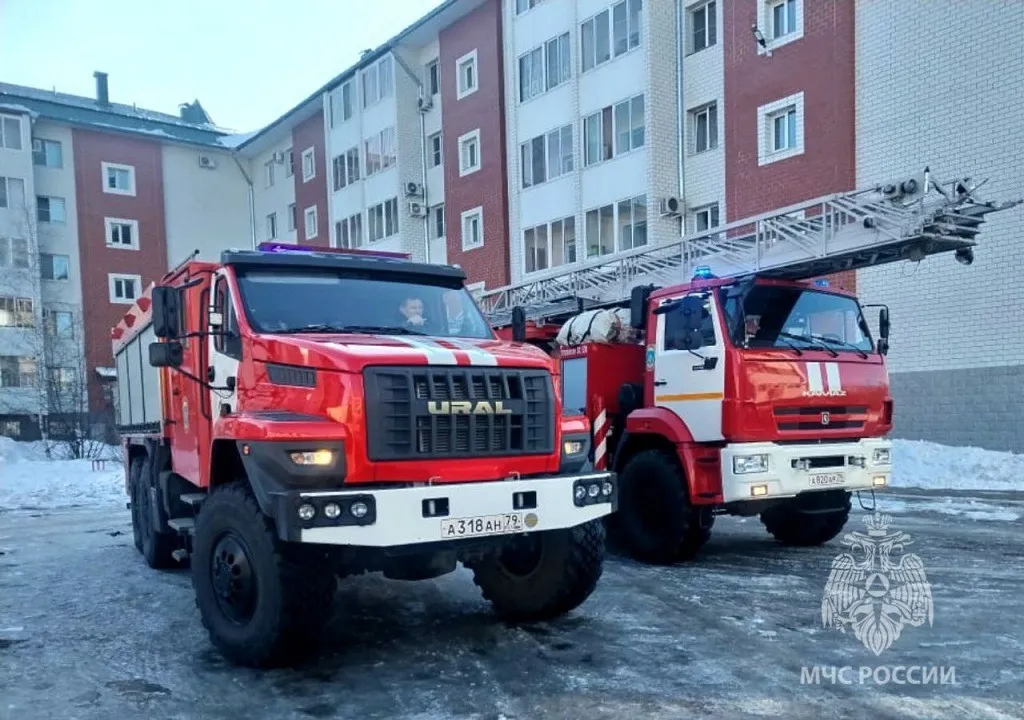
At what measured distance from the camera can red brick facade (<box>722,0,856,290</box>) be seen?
59.7 ft

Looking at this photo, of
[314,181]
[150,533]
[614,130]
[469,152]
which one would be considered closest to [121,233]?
[314,181]

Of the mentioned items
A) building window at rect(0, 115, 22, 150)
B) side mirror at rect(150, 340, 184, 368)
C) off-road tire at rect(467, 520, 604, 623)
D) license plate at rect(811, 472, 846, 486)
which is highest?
Answer: building window at rect(0, 115, 22, 150)

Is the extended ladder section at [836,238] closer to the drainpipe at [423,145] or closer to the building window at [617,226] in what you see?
the building window at [617,226]

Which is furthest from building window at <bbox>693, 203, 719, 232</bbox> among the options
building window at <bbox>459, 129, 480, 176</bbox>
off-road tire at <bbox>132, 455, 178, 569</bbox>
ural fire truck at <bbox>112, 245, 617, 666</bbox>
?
ural fire truck at <bbox>112, 245, 617, 666</bbox>

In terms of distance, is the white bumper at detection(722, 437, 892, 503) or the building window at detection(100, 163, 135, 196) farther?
the building window at detection(100, 163, 135, 196)

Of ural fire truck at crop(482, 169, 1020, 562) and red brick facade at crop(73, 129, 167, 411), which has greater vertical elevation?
red brick facade at crop(73, 129, 167, 411)

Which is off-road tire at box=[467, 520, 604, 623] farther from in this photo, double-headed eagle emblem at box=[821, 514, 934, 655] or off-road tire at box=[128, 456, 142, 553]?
off-road tire at box=[128, 456, 142, 553]

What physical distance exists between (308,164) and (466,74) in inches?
482

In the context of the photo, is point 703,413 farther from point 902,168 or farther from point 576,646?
point 902,168

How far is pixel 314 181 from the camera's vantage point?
124 feet

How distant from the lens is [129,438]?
9797 mm

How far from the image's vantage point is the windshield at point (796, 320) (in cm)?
790

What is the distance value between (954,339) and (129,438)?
14.7m

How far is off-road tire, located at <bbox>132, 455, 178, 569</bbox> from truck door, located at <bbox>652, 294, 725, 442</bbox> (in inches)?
201
